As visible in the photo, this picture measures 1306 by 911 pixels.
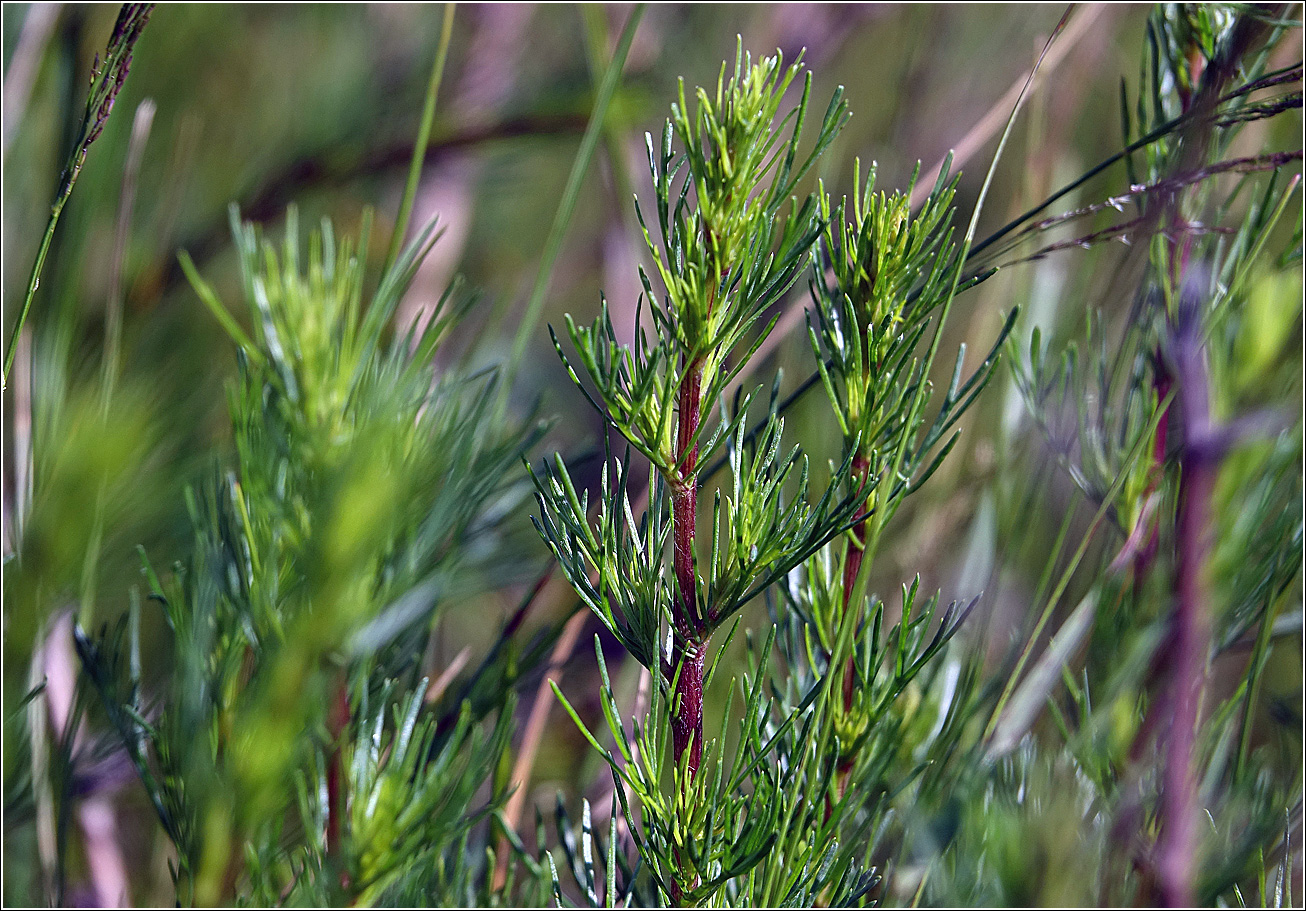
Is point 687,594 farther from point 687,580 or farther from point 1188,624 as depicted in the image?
point 1188,624

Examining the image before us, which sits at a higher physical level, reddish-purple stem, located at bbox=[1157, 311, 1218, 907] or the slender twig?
the slender twig

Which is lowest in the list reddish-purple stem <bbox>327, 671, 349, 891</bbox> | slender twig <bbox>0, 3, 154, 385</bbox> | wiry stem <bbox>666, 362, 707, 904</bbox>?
reddish-purple stem <bbox>327, 671, 349, 891</bbox>

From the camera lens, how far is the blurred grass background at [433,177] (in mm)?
388

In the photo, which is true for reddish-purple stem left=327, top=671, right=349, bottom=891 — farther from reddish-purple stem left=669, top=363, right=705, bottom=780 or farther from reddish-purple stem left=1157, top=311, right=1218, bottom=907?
reddish-purple stem left=1157, top=311, right=1218, bottom=907

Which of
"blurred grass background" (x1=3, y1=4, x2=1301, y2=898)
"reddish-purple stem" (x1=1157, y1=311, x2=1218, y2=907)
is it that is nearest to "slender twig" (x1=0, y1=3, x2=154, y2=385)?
"blurred grass background" (x1=3, y1=4, x2=1301, y2=898)

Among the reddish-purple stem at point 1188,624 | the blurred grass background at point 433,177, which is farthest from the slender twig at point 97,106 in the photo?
the reddish-purple stem at point 1188,624

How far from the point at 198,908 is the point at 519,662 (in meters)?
0.11

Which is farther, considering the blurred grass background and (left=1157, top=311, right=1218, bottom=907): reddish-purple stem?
the blurred grass background

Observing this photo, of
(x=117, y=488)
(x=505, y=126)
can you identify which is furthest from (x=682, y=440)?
(x=505, y=126)

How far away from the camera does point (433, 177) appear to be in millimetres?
613

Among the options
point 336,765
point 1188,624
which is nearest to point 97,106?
point 336,765

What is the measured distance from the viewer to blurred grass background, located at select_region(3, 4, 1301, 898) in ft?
1.27

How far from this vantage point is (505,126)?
557 millimetres

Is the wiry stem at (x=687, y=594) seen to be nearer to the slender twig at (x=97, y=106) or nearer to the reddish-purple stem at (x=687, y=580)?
the reddish-purple stem at (x=687, y=580)
